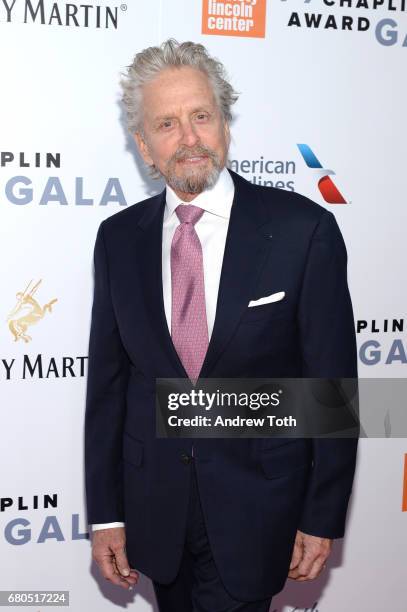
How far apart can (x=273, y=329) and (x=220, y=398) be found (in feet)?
0.80

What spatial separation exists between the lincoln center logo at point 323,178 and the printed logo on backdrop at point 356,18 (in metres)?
0.49

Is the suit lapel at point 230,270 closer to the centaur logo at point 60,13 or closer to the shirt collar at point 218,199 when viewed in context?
the shirt collar at point 218,199

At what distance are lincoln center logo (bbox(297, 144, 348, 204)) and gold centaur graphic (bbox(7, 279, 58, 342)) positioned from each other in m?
1.19

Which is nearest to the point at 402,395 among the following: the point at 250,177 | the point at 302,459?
the point at 250,177

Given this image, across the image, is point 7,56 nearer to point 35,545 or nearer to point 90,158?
point 90,158

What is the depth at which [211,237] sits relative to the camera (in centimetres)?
211

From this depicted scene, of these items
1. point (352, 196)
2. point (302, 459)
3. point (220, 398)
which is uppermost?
point (352, 196)

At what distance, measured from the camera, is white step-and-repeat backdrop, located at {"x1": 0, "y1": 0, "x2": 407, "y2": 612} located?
9.31 ft

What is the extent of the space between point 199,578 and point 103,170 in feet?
5.15

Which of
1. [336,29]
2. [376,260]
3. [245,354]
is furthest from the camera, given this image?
[376,260]

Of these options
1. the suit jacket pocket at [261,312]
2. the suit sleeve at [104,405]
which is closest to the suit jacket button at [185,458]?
the suit sleeve at [104,405]

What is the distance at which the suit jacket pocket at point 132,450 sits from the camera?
2152mm

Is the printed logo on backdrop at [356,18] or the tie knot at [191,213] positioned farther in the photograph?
the printed logo on backdrop at [356,18]

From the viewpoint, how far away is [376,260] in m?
3.22
